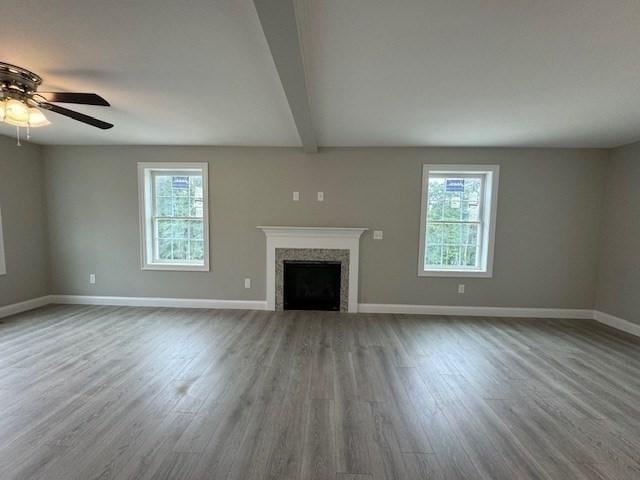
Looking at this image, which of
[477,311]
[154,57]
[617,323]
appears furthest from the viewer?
[477,311]

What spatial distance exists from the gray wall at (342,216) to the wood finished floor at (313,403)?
84 centimetres

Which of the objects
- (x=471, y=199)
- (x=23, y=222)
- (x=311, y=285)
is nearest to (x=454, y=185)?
(x=471, y=199)

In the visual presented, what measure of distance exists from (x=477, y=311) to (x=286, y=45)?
418cm

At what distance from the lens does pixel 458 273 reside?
156 inches

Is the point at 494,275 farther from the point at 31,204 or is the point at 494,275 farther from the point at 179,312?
the point at 31,204

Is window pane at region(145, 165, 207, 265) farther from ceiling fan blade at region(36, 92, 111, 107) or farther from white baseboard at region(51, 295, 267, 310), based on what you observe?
ceiling fan blade at region(36, 92, 111, 107)

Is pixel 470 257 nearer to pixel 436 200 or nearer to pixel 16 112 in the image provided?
pixel 436 200

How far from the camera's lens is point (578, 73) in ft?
6.24

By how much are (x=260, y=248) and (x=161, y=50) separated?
2.72 m

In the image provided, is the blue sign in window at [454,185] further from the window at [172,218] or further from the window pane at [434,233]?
the window at [172,218]

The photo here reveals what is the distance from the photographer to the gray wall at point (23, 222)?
368 centimetres

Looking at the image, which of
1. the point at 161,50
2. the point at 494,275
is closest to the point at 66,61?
the point at 161,50

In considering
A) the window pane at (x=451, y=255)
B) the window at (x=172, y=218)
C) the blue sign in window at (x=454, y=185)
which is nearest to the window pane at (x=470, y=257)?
the window pane at (x=451, y=255)

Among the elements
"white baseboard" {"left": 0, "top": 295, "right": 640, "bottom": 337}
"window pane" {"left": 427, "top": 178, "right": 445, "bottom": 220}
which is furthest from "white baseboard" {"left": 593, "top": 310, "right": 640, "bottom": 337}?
"window pane" {"left": 427, "top": 178, "right": 445, "bottom": 220}
